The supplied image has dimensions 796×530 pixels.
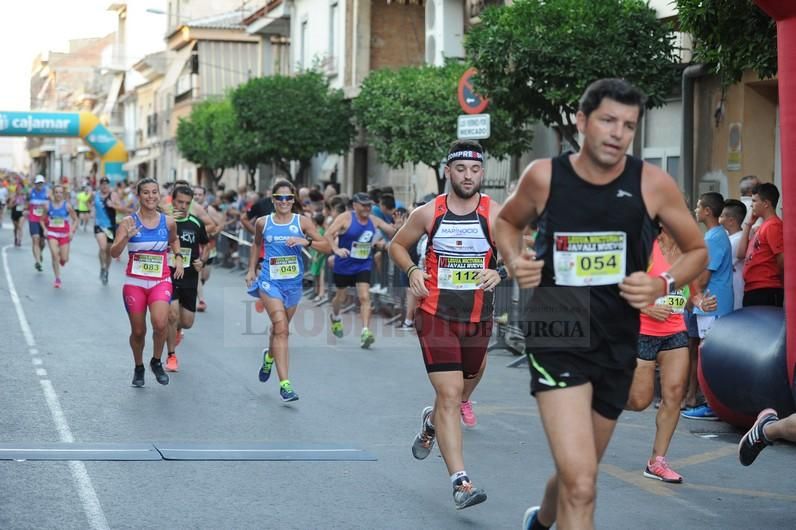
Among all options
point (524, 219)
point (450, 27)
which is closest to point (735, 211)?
point (524, 219)

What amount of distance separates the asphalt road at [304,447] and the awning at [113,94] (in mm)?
72178

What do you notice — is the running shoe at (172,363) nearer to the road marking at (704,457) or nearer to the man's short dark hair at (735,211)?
the man's short dark hair at (735,211)

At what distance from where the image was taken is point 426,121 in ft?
79.3

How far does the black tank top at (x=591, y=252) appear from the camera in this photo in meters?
5.23

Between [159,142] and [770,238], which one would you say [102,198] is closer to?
[770,238]

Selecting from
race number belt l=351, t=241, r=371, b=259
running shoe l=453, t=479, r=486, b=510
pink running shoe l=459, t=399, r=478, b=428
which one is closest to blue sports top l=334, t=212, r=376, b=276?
race number belt l=351, t=241, r=371, b=259

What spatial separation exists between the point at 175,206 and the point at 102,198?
40.4 feet

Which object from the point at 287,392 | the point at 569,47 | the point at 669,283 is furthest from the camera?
the point at 569,47

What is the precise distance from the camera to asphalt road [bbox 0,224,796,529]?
685cm

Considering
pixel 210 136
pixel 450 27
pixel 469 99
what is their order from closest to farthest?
pixel 469 99 < pixel 450 27 < pixel 210 136

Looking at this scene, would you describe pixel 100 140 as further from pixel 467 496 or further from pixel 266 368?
pixel 467 496

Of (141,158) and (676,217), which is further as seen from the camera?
(141,158)

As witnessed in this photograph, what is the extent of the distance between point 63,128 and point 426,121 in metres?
35.2

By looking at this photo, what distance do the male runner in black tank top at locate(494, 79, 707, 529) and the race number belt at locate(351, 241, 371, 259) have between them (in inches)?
429
